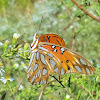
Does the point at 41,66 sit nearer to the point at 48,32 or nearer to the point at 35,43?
the point at 35,43

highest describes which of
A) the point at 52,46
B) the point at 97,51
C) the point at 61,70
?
the point at 97,51

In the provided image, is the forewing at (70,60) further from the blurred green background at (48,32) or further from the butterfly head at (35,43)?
the blurred green background at (48,32)

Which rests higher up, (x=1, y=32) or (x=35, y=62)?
(x=1, y=32)

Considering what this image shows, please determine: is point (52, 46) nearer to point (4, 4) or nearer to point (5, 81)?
point (5, 81)

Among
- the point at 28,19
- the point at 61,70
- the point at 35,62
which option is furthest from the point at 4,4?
the point at 61,70

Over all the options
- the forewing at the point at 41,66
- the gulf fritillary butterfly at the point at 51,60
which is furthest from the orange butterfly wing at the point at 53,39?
the forewing at the point at 41,66

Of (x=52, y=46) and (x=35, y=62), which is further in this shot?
(x=35, y=62)
